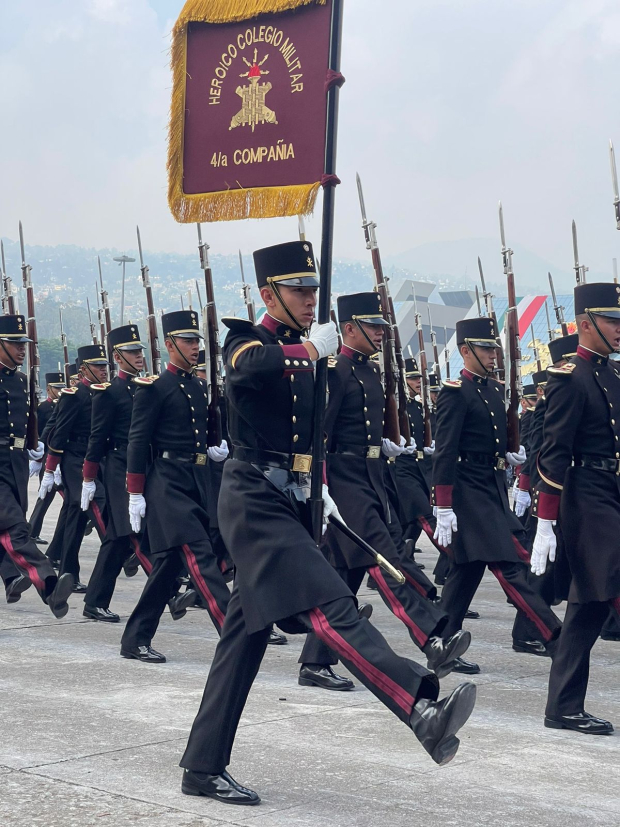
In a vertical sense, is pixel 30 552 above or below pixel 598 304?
below

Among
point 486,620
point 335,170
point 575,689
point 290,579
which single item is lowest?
point 486,620

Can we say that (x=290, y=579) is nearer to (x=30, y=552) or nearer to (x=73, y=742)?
(x=73, y=742)

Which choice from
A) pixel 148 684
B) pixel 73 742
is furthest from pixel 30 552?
pixel 73 742

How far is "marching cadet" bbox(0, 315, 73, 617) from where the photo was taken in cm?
706

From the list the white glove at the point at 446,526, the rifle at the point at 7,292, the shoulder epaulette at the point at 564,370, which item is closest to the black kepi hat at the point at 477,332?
the white glove at the point at 446,526

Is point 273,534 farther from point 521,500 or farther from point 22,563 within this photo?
point 521,500

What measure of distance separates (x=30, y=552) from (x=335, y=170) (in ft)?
12.0

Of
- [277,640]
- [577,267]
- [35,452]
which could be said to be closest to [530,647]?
[277,640]

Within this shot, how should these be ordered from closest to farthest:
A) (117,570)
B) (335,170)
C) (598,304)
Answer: (335,170)
(598,304)
(117,570)

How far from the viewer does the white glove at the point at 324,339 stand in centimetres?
412

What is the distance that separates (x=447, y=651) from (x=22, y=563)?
2891mm

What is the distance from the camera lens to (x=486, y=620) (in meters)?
8.35

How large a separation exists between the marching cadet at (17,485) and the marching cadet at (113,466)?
503 mm

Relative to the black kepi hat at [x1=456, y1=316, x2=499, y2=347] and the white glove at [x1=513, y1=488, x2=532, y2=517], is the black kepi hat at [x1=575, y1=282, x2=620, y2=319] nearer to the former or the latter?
the black kepi hat at [x1=456, y1=316, x2=499, y2=347]
